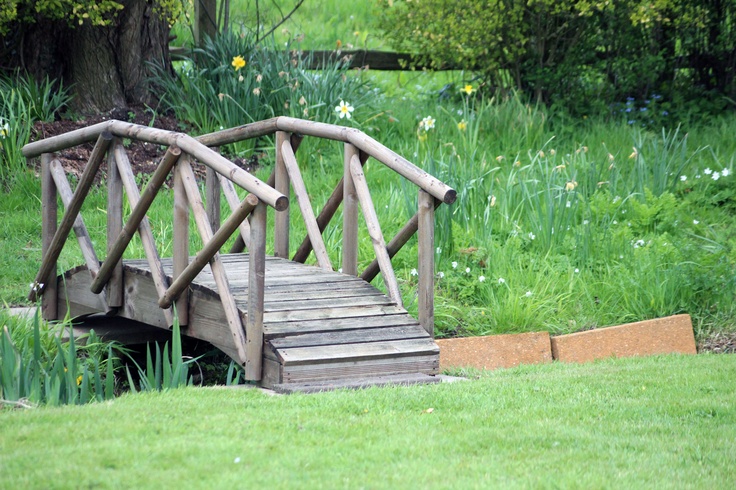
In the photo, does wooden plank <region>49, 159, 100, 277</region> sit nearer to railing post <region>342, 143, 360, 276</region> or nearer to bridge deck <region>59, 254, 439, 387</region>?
bridge deck <region>59, 254, 439, 387</region>

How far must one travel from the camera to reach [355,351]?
515 cm

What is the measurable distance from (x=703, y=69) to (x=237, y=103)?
5.34m

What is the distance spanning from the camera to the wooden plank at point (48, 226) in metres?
6.81

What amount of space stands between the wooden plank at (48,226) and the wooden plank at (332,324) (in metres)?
2.31

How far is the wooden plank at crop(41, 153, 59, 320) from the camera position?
681 cm

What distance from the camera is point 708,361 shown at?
18.3 feet

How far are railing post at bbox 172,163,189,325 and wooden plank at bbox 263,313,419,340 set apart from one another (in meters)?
0.82

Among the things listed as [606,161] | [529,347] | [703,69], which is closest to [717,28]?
[703,69]

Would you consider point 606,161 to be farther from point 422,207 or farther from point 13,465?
point 13,465

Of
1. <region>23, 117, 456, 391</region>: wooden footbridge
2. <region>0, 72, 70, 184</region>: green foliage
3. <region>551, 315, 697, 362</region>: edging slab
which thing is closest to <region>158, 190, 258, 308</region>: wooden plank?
<region>23, 117, 456, 391</region>: wooden footbridge

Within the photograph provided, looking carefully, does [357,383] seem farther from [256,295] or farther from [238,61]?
[238,61]

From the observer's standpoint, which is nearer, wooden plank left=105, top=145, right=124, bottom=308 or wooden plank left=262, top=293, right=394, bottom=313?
wooden plank left=262, top=293, right=394, bottom=313

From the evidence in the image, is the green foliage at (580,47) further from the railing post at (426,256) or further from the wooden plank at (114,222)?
the railing post at (426,256)

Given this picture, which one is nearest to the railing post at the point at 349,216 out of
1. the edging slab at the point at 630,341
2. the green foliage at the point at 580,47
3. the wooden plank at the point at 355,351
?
the wooden plank at the point at 355,351
